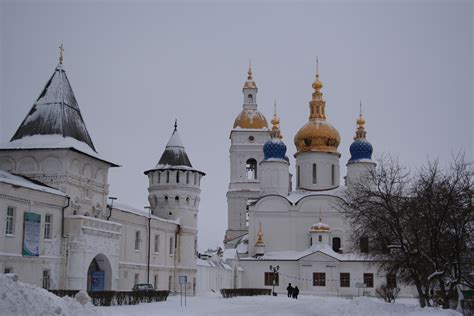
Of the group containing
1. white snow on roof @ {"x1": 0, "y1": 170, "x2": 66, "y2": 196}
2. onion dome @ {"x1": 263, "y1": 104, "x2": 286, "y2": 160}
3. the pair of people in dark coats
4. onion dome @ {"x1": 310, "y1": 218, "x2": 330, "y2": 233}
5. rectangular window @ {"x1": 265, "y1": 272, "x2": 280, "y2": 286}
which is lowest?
the pair of people in dark coats

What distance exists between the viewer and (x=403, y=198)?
30344 mm

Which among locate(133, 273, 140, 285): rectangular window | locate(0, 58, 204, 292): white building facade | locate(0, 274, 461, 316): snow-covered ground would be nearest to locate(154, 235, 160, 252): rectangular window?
locate(0, 58, 204, 292): white building facade

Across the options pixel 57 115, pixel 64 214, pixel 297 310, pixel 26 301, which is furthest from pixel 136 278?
pixel 26 301

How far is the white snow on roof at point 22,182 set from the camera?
2825cm

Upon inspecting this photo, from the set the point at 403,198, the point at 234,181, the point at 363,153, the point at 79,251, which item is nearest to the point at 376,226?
the point at 403,198

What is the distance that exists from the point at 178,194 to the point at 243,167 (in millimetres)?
30652

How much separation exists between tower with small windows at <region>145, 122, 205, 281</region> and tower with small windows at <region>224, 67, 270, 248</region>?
27672mm

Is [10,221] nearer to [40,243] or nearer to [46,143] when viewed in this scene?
[40,243]

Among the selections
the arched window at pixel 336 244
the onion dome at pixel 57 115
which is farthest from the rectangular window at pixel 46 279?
the arched window at pixel 336 244

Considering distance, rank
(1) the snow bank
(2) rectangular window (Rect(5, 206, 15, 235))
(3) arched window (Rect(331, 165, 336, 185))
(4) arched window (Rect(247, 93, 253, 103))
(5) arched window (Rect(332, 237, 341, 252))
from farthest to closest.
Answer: (4) arched window (Rect(247, 93, 253, 103)) < (3) arched window (Rect(331, 165, 336, 185)) < (5) arched window (Rect(332, 237, 341, 252)) < (2) rectangular window (Rect(5, 206, 15, 235)) < (1) the snow bank

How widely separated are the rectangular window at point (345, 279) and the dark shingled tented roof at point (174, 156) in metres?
17.4

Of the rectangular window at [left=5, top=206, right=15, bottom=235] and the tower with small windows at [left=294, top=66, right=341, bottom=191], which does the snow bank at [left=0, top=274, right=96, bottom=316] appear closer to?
the rectangular window at [left=5, top=206, right=15, bottom=235]

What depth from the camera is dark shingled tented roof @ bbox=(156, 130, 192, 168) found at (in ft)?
152

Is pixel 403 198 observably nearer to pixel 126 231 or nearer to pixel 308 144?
pixel 126 231
